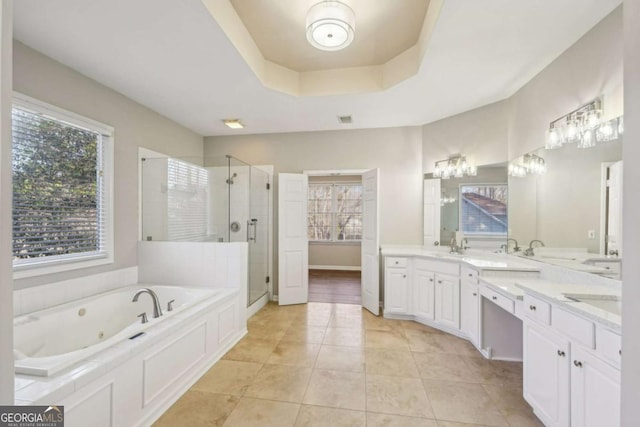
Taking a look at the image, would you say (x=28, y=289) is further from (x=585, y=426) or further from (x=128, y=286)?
(x=585, y=426)

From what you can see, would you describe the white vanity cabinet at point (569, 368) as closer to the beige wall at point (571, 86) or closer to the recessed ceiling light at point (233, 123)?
the beige wall at point (571, 86)

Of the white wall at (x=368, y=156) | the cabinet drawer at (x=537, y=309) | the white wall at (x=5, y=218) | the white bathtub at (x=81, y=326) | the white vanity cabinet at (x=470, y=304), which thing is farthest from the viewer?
the white wall at (x=368, y=156)

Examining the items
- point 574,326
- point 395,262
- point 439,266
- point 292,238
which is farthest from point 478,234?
point 292,238

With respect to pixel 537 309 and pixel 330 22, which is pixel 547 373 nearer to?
pixel 537 309

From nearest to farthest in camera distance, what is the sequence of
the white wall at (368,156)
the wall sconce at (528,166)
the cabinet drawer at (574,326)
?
the cabinet drawer at (574,326) → the wall sconce at (528,166) → the white wall at (368,156)

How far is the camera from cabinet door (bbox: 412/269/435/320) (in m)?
3.28

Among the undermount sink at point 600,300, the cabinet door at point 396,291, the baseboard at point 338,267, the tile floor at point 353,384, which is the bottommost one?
the tile floor at point 353,384

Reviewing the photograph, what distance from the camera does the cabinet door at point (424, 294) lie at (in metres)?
3.28

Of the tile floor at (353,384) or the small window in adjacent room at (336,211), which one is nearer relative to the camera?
the tile floor at (353,384)

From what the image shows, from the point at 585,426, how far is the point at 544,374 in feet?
1.03

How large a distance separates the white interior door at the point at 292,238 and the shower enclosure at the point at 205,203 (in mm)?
326

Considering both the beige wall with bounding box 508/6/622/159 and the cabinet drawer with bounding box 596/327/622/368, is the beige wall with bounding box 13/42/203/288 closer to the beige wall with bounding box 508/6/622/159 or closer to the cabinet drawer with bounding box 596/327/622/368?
the cabinet drawer with bounding box 596/327/622/368

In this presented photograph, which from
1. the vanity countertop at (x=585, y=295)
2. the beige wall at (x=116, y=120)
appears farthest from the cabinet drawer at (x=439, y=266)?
the beige wall at (x=116, y=120)

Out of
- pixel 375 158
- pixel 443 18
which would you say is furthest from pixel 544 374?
pixel 375 158
